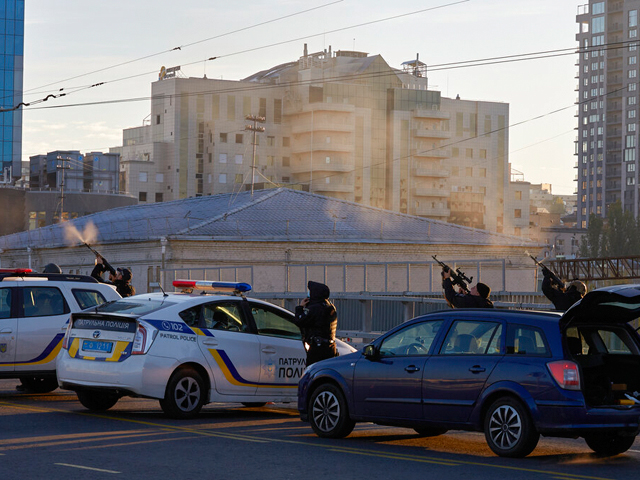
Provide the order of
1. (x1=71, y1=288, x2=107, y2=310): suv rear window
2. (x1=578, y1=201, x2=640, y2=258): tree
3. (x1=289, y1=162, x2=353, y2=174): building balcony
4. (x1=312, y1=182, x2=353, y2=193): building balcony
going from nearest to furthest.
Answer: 1. (x1=71, y1=288, x2=107, y2=310): suv rear window
2. (x1=289, y1=162, x2=353, y2=174): building balcony
3. (x1=312, y1=182, x2=353, y2=193): building balcony
4. (x1=578, y1=201, x2=640, y2=258): tree

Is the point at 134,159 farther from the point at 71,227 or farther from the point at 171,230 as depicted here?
the point at 171,230

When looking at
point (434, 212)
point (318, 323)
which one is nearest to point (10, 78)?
point (434, 212)

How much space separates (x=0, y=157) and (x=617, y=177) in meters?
105

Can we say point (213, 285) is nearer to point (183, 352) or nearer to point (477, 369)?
point (183, 352)

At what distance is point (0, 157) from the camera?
111 metres

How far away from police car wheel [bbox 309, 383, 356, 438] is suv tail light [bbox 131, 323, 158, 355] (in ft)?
7.21

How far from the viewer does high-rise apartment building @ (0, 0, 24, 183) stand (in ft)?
364

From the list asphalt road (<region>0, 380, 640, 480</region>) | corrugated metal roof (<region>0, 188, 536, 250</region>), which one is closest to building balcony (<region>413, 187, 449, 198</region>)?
corrugated metal roof (<region>0, 188, 536, 250</region>)

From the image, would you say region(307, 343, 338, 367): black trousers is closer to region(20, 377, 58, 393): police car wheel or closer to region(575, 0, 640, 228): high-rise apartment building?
region(20, 377, 58, 393): police car wheel

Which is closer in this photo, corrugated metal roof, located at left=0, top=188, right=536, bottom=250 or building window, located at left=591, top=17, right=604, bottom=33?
corrugated metal roof, located at left=0, top=188, right=536, bottom=250

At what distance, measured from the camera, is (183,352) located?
13.5 metres

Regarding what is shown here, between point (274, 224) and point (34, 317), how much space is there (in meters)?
36.7

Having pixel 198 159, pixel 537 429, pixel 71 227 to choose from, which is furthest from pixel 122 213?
pixel 198 159

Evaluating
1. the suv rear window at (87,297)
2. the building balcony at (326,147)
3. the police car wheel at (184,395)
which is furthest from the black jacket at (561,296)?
the building balcony at (326,147)
